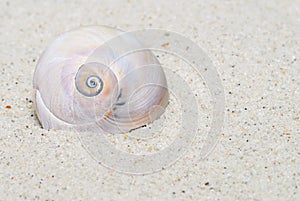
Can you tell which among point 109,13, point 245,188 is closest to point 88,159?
point 245,188

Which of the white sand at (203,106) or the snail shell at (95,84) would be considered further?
the snail shell at (95,84)

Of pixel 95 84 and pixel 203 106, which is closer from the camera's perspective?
pixel 95 84

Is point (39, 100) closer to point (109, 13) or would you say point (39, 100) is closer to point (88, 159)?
point (88, 159)

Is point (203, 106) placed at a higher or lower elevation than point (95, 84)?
higher

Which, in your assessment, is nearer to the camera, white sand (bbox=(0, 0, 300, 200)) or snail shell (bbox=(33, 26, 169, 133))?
white sand (bbox=(0, 0, 300, 200))
